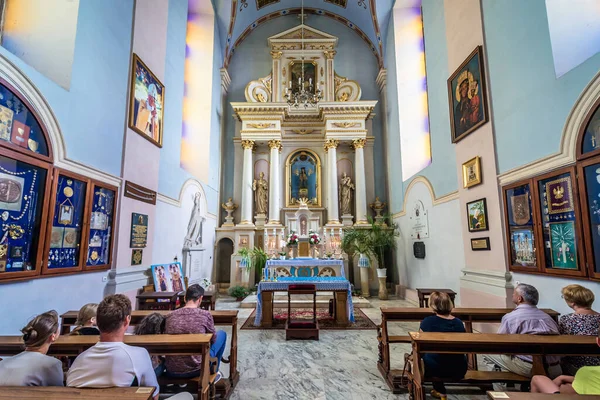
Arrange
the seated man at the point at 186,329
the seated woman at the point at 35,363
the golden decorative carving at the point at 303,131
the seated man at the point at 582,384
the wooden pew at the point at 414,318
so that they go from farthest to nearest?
the golden decorative carving at the point at 303,131 → the wooden pew at the point at 414,318 → the seated man at the point at 186,329 → the seated man at the point at 582,384 → the seated woman at the point at 35,363

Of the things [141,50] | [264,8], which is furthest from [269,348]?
[264,8]

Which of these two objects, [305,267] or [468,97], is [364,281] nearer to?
[305,267]

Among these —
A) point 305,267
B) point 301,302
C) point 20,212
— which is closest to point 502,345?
point 20,212

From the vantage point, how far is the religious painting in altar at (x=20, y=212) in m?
3.04

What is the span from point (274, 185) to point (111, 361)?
9007mm

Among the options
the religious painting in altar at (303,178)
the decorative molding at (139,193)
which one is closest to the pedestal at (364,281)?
the religious painting in altar at (303,178)

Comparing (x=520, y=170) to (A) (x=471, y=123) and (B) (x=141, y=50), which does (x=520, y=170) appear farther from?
(B) (x=141, y=50)

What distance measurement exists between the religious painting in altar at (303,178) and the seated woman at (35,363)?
30.4 feet

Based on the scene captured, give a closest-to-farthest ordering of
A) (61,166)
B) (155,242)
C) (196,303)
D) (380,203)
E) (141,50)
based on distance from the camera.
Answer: (196,303), (61,166), (141,50), (155,242), (380,203)

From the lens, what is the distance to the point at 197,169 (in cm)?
891

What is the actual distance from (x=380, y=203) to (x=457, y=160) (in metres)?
4.84

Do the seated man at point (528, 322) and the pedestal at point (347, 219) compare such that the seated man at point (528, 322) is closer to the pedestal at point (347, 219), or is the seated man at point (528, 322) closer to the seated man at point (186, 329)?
the seated man at point (186, 329)

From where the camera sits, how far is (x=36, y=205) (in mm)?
3404

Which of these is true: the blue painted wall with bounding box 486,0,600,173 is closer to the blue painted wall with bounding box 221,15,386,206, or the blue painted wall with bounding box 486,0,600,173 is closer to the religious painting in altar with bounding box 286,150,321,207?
the blue painted wall with bounding box 221,15,386,206
